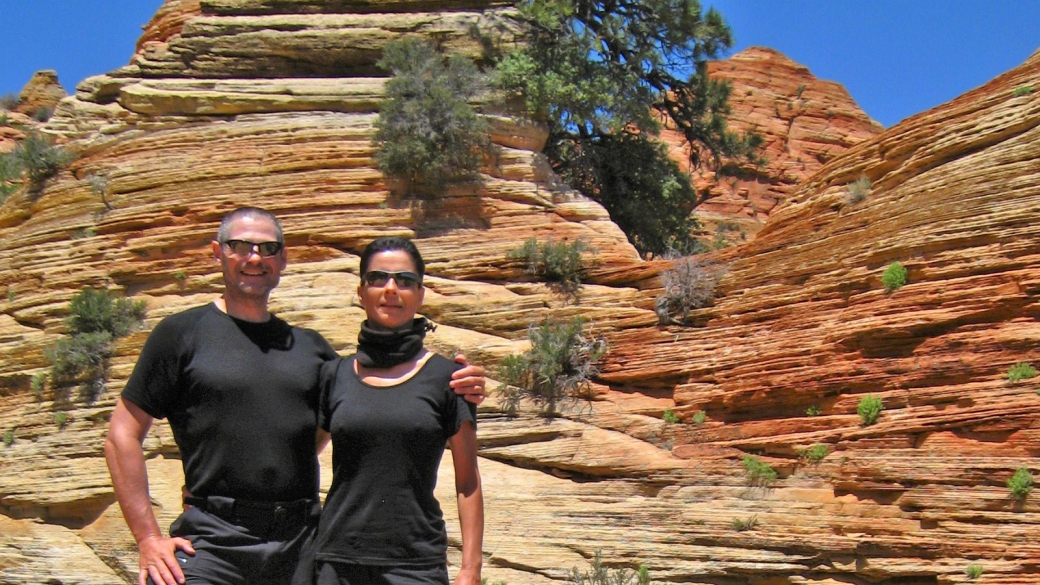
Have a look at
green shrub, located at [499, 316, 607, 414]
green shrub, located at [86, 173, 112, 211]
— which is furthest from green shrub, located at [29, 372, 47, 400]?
green shrub, located at [499, 316, 607, 414]

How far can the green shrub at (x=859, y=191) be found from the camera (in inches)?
414

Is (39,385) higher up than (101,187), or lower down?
lower down

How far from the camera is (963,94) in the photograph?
→ 10.4m

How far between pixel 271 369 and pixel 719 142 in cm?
1356

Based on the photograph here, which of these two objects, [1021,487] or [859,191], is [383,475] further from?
[859,191]

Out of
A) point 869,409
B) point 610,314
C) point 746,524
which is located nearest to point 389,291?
point 746,524

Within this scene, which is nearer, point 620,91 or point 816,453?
point 816,453

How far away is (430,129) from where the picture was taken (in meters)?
12.4

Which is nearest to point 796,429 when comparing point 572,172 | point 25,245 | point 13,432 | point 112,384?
point 572,172

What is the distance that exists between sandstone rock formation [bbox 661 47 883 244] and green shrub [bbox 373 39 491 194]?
12.8 metres

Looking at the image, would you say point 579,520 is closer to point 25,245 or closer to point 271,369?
point 271,369

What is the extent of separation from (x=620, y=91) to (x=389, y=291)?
35.2ft

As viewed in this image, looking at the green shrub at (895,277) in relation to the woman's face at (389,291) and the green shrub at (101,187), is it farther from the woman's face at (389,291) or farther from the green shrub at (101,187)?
the green shrub at (101,187)

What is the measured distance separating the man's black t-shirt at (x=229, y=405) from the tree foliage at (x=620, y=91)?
978 cm
